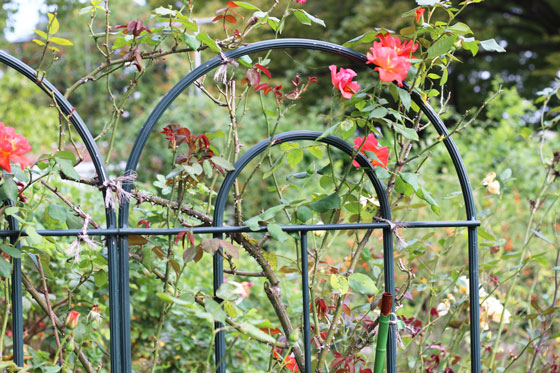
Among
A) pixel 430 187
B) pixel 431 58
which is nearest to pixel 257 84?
pixel 431 58

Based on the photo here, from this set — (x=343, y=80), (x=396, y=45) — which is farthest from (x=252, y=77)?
(x=396, y=45)

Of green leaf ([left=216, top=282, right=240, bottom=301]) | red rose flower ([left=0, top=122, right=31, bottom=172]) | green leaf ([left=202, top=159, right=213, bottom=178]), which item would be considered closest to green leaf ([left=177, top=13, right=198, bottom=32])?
green leaf ([left=202, top=159, right=213, bottom=178])

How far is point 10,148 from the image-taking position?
0.84m

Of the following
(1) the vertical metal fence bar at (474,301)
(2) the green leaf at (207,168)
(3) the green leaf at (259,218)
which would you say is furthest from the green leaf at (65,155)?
(1) the vertical metal fence bar at (474,301)

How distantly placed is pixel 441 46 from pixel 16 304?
892 millimetres

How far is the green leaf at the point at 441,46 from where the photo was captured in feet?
3.17

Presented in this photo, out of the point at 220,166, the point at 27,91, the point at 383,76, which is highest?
the point at 27,91

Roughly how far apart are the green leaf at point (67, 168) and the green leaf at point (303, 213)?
0.40m

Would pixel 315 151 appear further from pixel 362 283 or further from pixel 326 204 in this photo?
pixel 362 283

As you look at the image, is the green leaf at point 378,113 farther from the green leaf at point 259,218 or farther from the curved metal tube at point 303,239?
the green leaf at point 259,218

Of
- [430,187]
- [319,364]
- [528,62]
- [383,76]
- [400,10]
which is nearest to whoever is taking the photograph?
[383,76]

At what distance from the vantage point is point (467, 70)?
1014cm

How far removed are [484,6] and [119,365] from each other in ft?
31.8

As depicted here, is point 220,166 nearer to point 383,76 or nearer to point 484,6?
point 383,76
